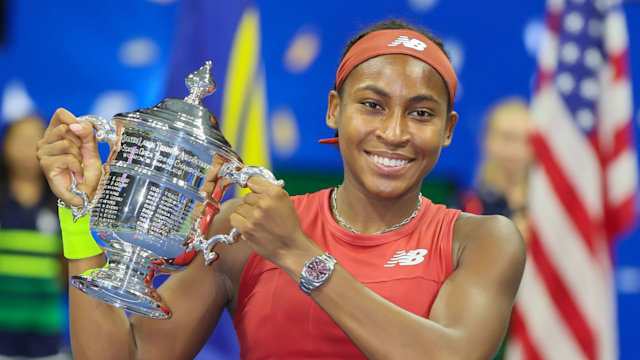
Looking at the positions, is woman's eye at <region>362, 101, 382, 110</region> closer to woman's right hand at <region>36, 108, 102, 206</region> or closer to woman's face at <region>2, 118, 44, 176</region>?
woman's right hand at <region>36, 108, 102, 206</region>

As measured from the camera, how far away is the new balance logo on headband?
1.55 metres

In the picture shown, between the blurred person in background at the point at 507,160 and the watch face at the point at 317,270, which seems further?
the blurred person in background at the point at 507,160

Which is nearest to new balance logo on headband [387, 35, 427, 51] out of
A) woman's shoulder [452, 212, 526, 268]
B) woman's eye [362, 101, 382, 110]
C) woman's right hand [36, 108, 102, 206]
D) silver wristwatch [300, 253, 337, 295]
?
woman's eye [362, 101, 382, 110]

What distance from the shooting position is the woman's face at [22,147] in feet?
11.2

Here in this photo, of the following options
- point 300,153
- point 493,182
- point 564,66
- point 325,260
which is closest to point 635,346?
point 493,182

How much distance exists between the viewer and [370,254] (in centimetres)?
155

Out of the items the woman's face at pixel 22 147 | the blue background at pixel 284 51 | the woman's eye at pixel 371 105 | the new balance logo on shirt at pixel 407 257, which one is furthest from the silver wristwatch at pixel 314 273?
the blue background at pixel 284 51

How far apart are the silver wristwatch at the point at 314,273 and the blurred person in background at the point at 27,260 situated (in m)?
2.33

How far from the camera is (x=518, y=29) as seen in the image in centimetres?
422

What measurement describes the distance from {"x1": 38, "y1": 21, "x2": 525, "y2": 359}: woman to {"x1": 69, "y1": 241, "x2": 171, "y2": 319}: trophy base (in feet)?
0.37

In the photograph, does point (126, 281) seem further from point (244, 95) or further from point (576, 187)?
point (576, 187)

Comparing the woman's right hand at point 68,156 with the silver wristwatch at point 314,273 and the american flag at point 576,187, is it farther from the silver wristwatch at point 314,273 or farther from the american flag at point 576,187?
the american flag at point 576,187

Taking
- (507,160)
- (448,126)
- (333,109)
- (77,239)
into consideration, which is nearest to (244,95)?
(507,160)

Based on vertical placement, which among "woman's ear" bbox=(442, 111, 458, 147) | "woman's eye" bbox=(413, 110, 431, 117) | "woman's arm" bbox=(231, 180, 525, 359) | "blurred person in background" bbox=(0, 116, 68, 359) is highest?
"woman's eye" bbox=(413, 110, 431, 117)
